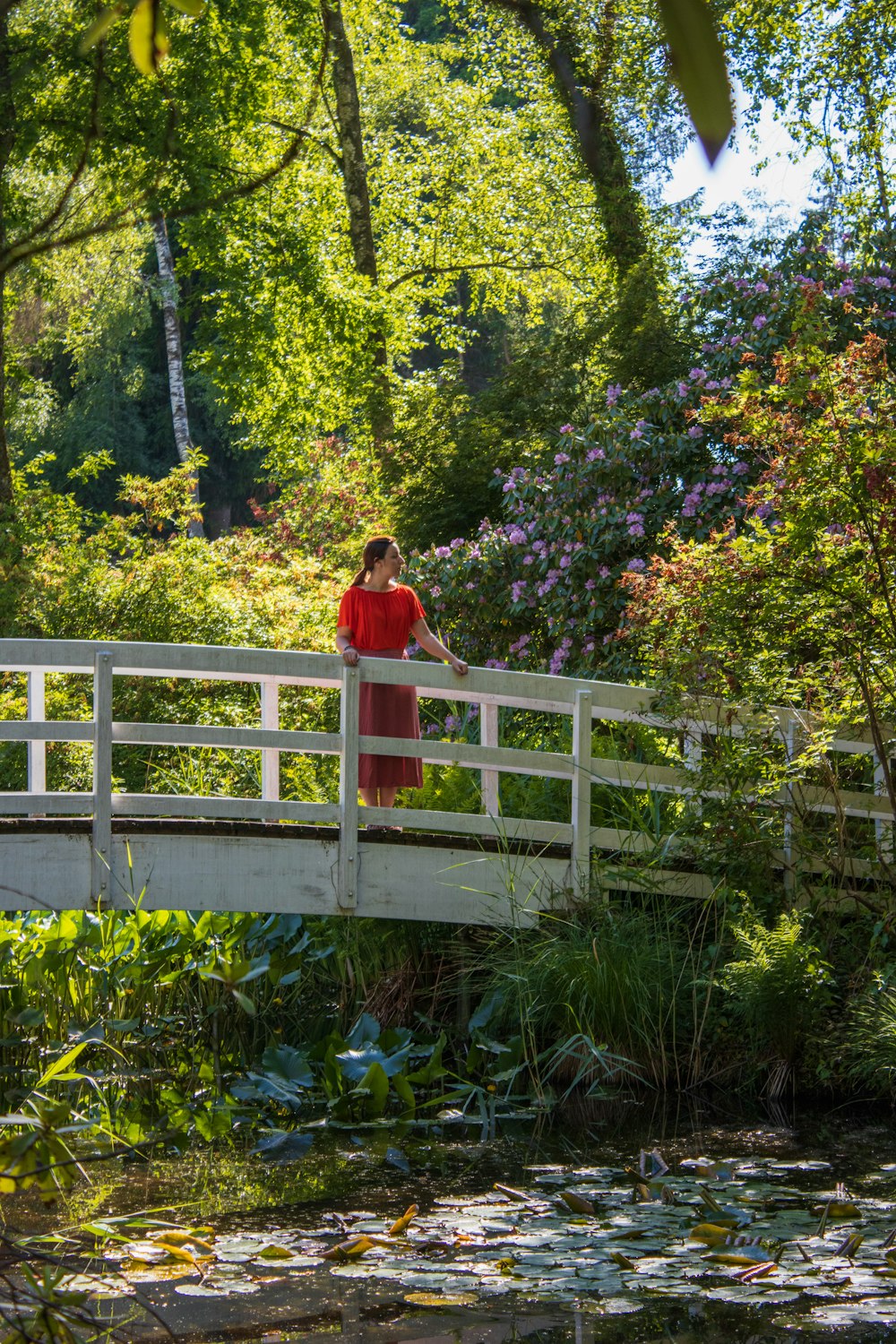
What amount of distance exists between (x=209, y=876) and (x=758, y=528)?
2864mm

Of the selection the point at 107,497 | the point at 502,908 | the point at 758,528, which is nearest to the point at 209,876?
the point at 502,908

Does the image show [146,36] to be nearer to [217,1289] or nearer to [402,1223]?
[217,1289]

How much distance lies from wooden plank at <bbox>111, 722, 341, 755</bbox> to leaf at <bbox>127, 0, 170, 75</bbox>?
230 inches

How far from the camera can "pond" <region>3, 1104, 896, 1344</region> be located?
3859 mm

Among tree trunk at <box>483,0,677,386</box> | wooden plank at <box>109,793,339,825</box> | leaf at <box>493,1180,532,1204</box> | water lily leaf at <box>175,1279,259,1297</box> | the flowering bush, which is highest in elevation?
tree trunk at <box>483,0,677,386</box>

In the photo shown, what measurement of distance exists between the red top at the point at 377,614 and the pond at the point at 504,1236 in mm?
2386

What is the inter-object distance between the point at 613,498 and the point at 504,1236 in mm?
6926

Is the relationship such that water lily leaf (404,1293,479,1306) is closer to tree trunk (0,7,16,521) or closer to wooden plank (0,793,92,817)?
wooden plank (0,793,92,817)

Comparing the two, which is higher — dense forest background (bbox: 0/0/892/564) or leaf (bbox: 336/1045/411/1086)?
dense forest background (bbox: 0/0/892/564)

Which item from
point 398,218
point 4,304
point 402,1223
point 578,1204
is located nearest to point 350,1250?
point 402,1223

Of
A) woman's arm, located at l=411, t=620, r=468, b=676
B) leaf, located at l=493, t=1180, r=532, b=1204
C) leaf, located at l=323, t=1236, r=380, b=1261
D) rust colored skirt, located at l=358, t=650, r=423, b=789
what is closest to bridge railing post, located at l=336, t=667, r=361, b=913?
rust colored skirt, located at l=358, t=650, r=423, b=789

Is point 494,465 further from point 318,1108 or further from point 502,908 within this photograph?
point 318,1108

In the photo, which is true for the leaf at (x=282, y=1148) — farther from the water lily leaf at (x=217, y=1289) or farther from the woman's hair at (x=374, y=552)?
the woman's hair at (x=374, y=552)

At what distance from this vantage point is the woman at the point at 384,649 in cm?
741
